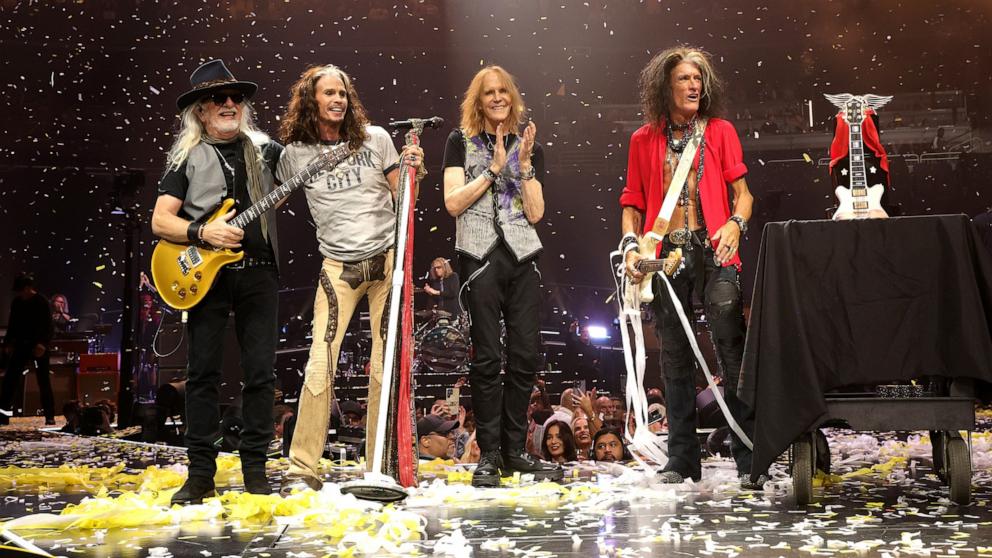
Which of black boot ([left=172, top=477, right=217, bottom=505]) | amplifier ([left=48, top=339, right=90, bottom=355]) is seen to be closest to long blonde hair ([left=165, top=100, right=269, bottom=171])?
black boot ([left=172, top=477, right=217, bottom=505])

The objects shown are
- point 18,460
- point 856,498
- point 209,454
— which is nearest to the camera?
point 856,498

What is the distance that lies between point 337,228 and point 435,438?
2.29 meters

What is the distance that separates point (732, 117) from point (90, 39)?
742 centimetres

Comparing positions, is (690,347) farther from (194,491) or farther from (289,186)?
(194,491)

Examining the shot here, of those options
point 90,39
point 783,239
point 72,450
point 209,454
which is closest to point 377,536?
point 209,454

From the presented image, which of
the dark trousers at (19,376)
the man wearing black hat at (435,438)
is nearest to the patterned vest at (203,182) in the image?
the man wearing black hat at (435,438)

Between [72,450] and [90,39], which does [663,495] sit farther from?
[90,39]

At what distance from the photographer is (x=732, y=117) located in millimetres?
11039

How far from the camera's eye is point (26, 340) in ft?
29.2

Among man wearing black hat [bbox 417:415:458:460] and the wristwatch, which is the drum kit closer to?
man wearing black hat [bbox 417:415:458:460]

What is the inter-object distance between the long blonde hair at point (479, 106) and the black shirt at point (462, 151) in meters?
0.03

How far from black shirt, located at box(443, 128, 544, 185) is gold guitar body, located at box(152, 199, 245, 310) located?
38.0 inches

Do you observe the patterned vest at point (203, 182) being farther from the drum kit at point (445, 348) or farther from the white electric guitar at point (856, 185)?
the drum kit at point (445, 348)

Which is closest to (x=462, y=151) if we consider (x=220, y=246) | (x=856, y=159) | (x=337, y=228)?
(x=337, y=228)
